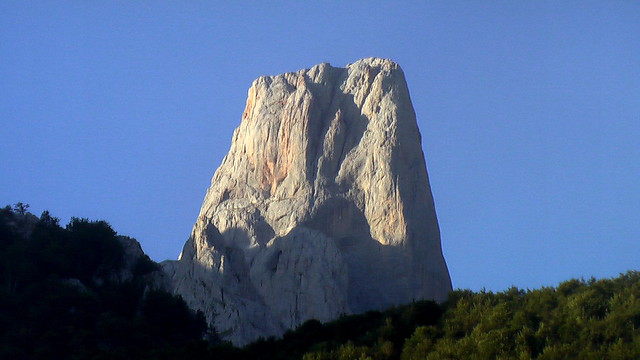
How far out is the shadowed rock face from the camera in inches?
2066

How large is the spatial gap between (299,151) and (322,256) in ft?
26.9

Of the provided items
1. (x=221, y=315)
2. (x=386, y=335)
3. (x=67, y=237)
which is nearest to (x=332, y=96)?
(x=221, y=315)

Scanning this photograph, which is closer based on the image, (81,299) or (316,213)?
(81,299)

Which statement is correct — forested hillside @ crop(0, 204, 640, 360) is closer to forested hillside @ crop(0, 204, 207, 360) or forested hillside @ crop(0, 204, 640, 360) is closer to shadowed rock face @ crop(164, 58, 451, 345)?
forested hillside @ crop(0, 204, 207, 360)

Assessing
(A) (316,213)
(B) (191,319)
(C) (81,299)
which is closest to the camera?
(C) (81,299)

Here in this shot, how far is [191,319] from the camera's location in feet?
139

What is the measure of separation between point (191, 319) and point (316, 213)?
50.5 feet

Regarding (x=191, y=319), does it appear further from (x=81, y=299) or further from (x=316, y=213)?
(x=316, y=213)

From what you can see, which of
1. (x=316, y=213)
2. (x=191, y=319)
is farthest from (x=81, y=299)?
(x=316, y=213)

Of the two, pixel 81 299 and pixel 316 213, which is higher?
pixel 316 213

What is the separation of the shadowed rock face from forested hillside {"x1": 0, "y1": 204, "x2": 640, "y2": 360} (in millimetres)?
5912

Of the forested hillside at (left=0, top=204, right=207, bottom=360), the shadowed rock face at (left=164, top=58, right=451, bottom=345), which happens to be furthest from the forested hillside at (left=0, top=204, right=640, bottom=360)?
the shadowed rock face at (left=164, top=58, right=451, bottom=345)

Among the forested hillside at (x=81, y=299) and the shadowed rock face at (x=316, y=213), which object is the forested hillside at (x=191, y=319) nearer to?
the forested hillside at (x=81, y=299)

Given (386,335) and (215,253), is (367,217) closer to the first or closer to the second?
(215,253)
